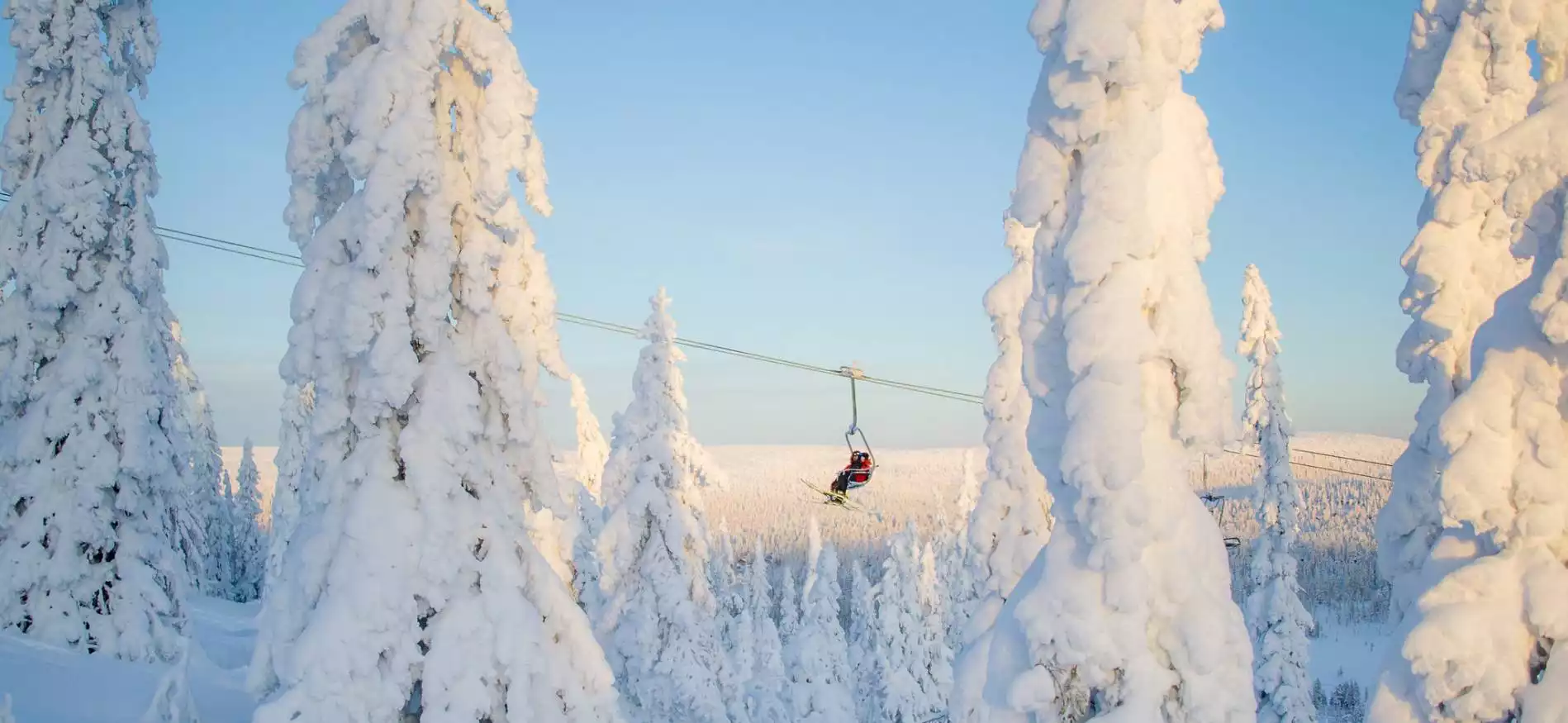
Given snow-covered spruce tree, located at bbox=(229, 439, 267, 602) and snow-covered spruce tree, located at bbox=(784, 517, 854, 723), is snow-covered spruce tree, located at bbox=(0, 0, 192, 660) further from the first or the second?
snow-covered spruce tree, located at bbox=(229, 439, 267, 602)

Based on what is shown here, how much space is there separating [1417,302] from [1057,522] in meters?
3.71

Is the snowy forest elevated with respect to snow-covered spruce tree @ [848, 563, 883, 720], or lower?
elevated

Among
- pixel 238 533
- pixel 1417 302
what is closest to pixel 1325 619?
pixel 238 533

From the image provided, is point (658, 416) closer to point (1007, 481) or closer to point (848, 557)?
point (1007, 481)

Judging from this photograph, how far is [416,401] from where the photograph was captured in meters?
9.18

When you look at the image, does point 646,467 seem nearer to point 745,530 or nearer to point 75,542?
point 75,542

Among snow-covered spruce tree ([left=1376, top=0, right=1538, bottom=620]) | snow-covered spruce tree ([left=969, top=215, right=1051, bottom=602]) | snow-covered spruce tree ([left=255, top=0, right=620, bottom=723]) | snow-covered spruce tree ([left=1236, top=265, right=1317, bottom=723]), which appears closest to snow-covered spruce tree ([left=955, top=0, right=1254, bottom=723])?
snow-covered spruce tree ([left=1376, top=0, right=1538, bottom=620])

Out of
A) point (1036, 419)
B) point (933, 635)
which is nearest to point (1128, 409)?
point (1036, 419)

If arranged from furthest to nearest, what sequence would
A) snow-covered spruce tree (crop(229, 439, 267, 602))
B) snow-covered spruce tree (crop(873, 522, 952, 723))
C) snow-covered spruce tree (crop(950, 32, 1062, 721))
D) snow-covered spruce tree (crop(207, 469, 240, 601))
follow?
snow-covered spruce tree (crop(229, 439, 267, 602)) → snow-covered spruce tree (crop(207, 469, 240, 601)) → snow-covered spruce tree (crop(873, 522, 952, 723)) → snow-covered spruce tree (crop(950, 32, 1062, 721))

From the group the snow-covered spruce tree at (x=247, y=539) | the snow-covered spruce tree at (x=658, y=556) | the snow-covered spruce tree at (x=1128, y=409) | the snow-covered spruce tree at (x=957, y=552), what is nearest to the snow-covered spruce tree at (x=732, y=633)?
the snow-covered spruce tree at (x=658, y=556)

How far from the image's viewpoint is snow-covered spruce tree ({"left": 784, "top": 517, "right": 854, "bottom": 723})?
34.8 metres

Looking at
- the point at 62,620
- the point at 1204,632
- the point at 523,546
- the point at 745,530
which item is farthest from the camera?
the point at 745,530

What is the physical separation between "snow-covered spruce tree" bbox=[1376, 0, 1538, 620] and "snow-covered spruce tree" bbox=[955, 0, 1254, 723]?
190cm

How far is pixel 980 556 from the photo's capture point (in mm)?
15117
